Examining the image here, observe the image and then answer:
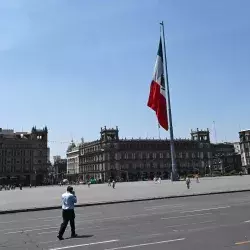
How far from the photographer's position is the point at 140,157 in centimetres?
16175

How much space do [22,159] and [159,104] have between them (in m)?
115

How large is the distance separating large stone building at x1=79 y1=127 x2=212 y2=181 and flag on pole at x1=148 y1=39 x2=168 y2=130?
112 metres

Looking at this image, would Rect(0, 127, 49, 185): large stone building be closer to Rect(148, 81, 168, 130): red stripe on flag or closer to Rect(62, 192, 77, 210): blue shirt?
Rect(148, 81, 168, 130): red stripe on flag

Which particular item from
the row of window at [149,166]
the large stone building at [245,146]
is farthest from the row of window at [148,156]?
the large stone building at [245,146]

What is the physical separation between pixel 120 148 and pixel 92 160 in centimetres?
2059

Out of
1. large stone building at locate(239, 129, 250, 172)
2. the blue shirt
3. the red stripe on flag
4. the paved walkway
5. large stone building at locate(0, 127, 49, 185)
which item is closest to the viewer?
the blue shirt

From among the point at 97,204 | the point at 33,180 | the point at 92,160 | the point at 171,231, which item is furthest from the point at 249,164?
the point at 171,231

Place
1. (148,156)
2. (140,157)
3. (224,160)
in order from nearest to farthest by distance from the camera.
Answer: (140,157) → (148,156) → (224,160)

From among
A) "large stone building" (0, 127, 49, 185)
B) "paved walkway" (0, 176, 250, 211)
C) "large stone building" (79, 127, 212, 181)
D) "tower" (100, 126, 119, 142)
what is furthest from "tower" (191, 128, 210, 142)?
"paved walkway" (0, 176, 250, 211)

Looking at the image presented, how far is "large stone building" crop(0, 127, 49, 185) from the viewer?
142 meters

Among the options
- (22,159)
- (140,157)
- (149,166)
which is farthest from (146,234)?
(149,166)

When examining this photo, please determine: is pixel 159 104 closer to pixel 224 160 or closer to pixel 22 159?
pixel 22 159

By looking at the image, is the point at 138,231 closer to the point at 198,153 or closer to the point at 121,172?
the point at 121,172

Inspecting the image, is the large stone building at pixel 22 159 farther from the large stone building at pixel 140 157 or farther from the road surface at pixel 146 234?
the road surface at pixel 146 234
